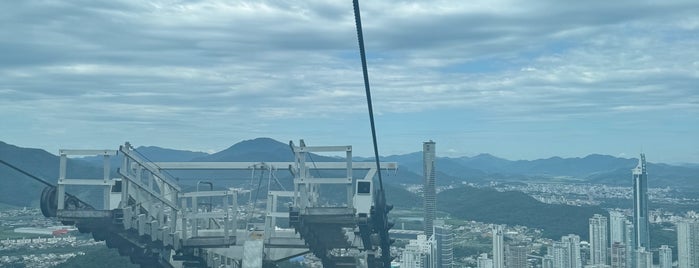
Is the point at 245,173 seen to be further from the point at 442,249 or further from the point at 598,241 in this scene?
the point at 598,241

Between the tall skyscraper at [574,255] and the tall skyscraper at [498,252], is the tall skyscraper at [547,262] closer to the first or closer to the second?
the tall skyscraper at [574,255]

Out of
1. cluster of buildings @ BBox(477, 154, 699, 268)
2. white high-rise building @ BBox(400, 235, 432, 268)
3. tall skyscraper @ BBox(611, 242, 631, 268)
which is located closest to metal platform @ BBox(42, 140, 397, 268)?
white high-rise building @ BBox(400, 235, 432, 268)

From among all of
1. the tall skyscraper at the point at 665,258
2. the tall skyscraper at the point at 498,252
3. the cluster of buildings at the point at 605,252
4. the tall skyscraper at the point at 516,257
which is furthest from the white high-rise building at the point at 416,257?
the tall skyscraper at the point at 665,258

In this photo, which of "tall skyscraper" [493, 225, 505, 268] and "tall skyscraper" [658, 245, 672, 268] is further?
"tall skyscraper" [493, 225, 505, 268]

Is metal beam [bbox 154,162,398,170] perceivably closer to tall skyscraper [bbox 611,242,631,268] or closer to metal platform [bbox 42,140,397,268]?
metal platform [bbox 42,140,397,268]

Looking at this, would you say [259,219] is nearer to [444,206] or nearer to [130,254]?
[130,254]

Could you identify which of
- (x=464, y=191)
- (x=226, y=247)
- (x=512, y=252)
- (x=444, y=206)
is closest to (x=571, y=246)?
(x=512, y=252)

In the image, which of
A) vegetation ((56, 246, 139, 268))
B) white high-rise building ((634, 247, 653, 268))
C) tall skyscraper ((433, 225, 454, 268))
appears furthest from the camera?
tall skyscraper ((433, 225, 454, 268))
